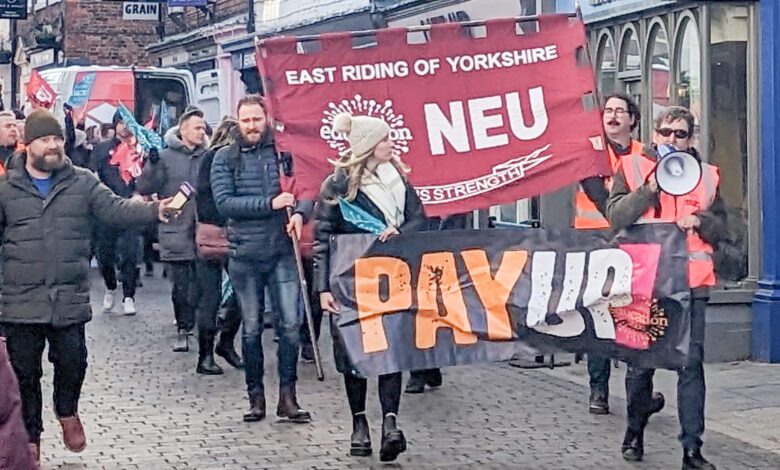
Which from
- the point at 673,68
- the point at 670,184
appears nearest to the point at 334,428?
the point at 670,184

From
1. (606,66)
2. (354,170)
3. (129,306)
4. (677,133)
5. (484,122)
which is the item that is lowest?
(129,306)

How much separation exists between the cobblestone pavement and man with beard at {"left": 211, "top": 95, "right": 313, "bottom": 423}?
270 millimetres

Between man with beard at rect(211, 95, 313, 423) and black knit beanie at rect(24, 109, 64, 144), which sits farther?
man with beard at rect(211, 95, 313, 423)

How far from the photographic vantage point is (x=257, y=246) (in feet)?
32.5

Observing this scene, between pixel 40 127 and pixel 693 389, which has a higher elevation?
pixel 40 127

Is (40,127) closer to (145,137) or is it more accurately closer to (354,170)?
(354,170)

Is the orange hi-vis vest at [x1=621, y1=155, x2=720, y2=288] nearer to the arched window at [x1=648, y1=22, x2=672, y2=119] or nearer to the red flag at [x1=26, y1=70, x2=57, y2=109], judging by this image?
the arched window at [x1=648, y1=22, x2=672, y2=119]

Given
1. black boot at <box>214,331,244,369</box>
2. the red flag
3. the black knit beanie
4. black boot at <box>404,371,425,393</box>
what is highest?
the red flag

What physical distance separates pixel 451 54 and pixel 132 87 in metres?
15.6

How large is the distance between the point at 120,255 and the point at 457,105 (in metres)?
7.82

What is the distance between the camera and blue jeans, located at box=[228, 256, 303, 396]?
984 centimetres

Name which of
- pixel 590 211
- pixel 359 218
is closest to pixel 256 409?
pixel 359 218

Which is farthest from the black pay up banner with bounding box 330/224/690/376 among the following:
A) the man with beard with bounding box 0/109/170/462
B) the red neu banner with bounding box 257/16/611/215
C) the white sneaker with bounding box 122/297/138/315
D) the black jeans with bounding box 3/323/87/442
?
the white sneaker with bounding box 122/297/138/315

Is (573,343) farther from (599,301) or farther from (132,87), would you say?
(132,87)
